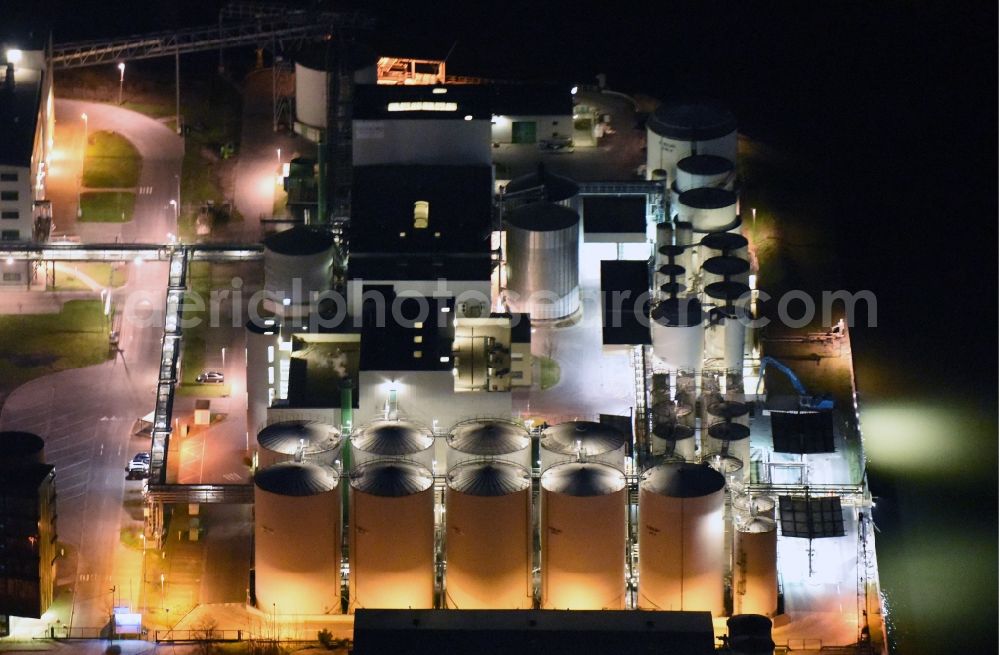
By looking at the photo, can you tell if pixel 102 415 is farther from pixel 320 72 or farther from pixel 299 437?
pixel 320 72

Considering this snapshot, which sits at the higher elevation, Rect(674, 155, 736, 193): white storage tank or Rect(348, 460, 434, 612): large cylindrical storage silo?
Rect(674, 155, 736, 193): white storage tank

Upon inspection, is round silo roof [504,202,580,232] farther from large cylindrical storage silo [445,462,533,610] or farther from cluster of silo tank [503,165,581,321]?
large cylindrical storage silo [445,462,533,610]

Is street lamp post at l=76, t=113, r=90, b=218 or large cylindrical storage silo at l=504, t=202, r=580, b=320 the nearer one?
large cylindrical storage silo at l=504, t=202, r=580, b=320

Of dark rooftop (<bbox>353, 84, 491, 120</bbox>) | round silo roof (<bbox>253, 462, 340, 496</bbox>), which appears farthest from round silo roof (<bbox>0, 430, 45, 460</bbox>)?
dark rooftop (<bbox>353, 84, 491, 120</bbox>)

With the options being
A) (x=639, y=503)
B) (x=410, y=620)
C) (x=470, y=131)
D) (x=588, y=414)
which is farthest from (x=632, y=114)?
(x=410, y=620)

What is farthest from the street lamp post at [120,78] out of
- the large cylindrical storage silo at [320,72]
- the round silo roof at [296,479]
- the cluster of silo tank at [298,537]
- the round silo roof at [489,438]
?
the cluster of silo tank at [298,537]

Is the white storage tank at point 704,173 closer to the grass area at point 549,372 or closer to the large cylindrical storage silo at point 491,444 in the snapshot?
the grass area at point 549,372

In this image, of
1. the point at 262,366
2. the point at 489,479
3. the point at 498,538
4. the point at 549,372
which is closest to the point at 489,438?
the point at 489,479
